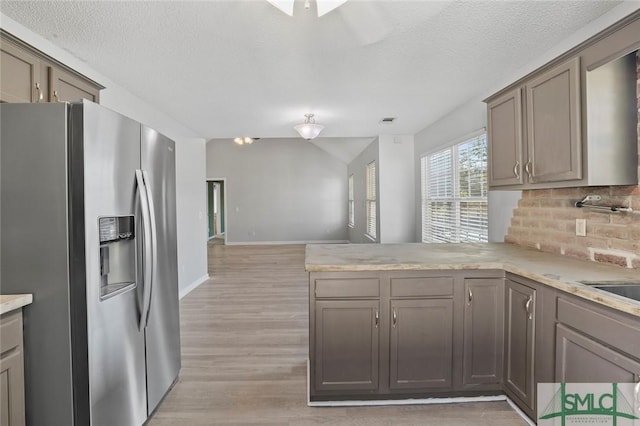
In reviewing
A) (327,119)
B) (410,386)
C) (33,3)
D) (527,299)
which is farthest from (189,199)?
(527,299)

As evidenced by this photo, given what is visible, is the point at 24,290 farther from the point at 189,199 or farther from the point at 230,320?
the point at 189,199

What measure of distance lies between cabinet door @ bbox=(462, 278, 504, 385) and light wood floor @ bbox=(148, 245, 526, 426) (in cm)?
25

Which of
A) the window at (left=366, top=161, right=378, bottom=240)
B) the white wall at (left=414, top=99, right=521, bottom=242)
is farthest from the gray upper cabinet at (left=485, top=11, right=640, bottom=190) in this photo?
the window at (left=366, top=161, right=378, bottom=240)

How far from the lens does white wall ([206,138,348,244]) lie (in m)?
10.0

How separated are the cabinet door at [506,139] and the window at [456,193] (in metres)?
0.81

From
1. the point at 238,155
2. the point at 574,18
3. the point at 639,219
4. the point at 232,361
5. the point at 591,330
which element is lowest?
the point at 232,361

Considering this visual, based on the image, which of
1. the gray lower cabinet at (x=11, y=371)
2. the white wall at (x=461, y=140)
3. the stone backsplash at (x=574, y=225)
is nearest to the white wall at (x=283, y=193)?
the white wall at (x=461, y=140)

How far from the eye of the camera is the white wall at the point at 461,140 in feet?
9.43

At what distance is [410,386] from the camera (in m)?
1.96

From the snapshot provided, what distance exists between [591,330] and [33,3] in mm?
3296

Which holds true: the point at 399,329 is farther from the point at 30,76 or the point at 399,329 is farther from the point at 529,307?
the point at 30,76

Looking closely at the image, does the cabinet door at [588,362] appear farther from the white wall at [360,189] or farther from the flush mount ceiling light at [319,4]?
the white wall at [360,189]

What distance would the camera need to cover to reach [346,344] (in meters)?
1.94

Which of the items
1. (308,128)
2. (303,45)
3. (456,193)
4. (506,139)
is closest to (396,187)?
(456,193)
